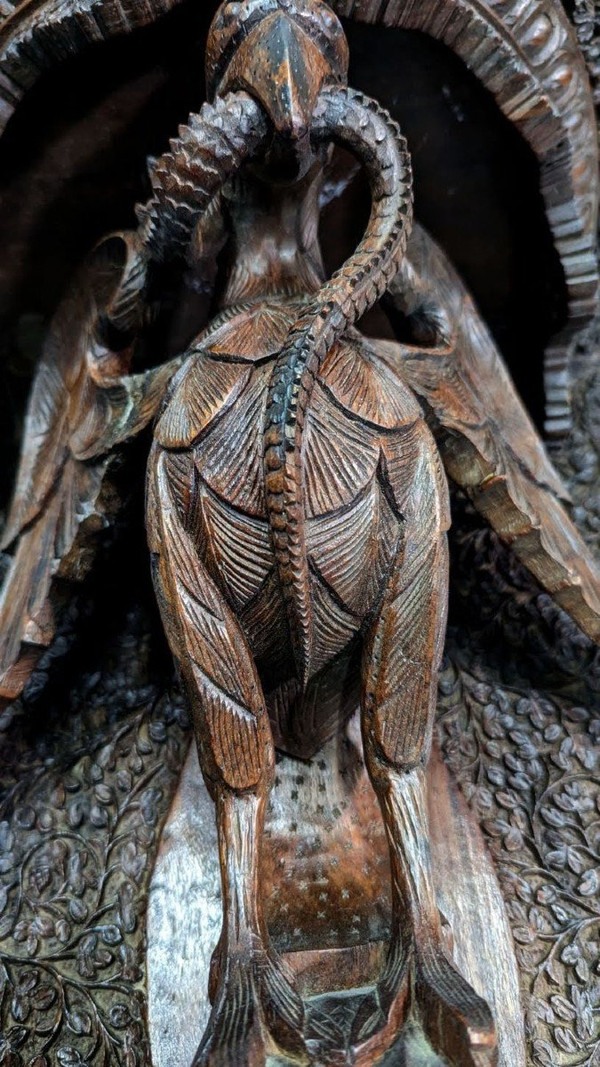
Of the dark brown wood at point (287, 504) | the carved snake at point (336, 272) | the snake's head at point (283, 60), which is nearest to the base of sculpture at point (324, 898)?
the dark brown wood at point (287, 504)

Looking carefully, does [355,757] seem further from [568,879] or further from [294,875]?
[568,879]

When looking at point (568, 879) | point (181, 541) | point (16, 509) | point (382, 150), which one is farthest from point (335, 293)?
point (568, 879)

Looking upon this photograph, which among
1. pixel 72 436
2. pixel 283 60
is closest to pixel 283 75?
pixel 283 60

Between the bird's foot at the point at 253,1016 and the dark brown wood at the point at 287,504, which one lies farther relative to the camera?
the dark brown wood at the point at 287,504

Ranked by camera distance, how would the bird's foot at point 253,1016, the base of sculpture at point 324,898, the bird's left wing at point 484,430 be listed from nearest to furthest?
1. the bird's foot at point 253,1016
2. the base of sculpture at point 324,898
3. the bird's left wing at point 484,430

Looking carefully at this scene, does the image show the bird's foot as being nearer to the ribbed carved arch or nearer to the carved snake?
the carved snake

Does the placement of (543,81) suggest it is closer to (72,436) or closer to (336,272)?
(336,272)

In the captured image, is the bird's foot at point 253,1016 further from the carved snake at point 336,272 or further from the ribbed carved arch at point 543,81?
the ribbed carved arch at point 543,81
